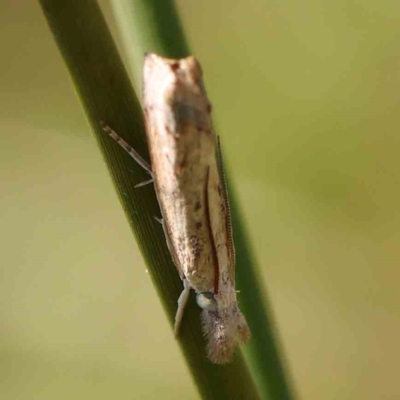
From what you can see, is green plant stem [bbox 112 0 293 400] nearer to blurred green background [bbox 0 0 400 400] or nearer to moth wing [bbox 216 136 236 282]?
moth wing [bbox 216 136 236 282]

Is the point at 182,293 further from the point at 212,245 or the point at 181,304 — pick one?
the point at 212,245

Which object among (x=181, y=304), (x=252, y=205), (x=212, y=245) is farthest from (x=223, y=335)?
(x=252, y=205)

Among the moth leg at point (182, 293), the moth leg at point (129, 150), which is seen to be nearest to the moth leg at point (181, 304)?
the moth leg at point (182, 293)

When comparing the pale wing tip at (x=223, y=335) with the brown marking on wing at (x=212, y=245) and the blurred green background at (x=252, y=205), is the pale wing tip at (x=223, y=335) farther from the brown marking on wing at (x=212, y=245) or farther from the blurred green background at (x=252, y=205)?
the blurred green background at (x=252, y=205)

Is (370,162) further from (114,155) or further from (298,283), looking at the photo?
(114,155)

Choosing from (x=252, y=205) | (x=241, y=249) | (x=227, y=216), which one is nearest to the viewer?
(x=241, y=249)

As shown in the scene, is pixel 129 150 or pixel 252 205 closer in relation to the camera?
pixel 129 150

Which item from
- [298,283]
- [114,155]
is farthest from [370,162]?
[114,155]
